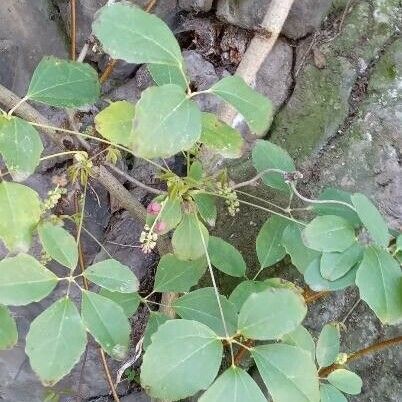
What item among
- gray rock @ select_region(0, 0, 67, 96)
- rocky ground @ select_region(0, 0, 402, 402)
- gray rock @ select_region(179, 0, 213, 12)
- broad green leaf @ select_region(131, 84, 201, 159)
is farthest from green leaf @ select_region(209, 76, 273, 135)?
gray rock @ select_region(0, 0, 67, 96)

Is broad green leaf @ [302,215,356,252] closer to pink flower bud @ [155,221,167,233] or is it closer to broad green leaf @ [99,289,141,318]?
pink flower bud @ [155,221,167,233]

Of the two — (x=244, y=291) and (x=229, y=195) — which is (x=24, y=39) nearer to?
(x=229, y=195)

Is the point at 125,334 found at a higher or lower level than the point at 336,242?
lower

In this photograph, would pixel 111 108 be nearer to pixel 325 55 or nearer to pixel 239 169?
pixel 239 169

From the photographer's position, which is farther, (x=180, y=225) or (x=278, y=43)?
(x=278, y=43)

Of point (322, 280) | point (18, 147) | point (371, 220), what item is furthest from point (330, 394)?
point (18, 147)

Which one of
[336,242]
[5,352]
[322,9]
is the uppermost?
[322,9]

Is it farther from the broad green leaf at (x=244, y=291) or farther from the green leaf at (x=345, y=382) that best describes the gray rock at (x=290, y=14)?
the green leaf at (x=345, y=382)

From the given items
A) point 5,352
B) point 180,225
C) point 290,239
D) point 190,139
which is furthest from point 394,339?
point 5,352
